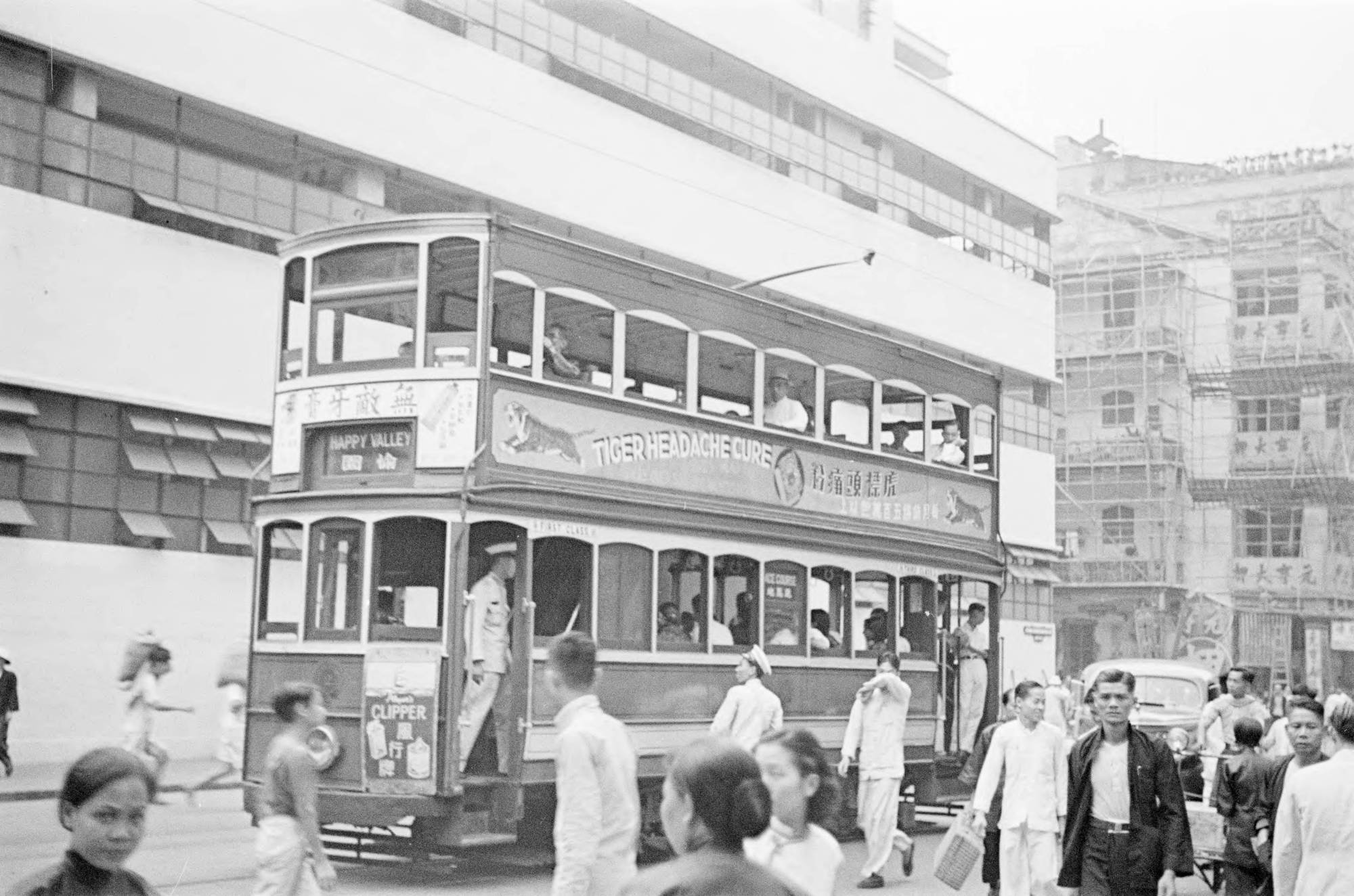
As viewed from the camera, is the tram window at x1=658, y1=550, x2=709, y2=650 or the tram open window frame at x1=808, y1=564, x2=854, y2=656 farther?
the tram open window frame at x1=808, y1=564, x2=854, y2=656

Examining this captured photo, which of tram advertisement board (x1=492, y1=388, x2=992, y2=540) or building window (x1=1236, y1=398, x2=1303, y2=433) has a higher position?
building window (x1=1236, y1=398, x2=1303, y2=433)

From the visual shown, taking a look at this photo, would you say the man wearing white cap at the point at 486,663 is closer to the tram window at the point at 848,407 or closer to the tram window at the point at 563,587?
the tram window at the point at 563,587

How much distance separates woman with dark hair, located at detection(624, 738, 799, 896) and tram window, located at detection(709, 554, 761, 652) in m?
11.2

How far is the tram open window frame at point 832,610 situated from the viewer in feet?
54.2

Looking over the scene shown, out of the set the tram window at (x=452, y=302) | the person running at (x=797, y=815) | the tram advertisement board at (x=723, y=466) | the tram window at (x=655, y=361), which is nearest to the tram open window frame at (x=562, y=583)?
the tram advertisement board at (x=723, y=466)

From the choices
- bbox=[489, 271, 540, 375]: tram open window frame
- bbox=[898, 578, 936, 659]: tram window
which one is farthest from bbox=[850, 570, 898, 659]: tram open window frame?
bbox=[489, 271, 540, 375]: tram open window frame

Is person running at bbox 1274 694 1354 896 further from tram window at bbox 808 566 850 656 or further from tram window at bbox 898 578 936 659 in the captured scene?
tram window at bbox 898 578 936 659

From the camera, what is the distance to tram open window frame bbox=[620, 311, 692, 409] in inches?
577

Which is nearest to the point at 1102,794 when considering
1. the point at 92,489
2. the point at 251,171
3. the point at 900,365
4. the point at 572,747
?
the point at 572,747

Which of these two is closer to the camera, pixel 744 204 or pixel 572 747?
pixel 572 747

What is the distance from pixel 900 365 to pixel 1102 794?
35.1ft

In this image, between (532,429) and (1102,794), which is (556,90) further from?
(1102,794)

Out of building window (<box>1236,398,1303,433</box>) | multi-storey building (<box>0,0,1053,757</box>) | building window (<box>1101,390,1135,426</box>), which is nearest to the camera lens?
multi-storey building (<box>0,0,1053,757</box>)

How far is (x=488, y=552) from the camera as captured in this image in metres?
13.2
